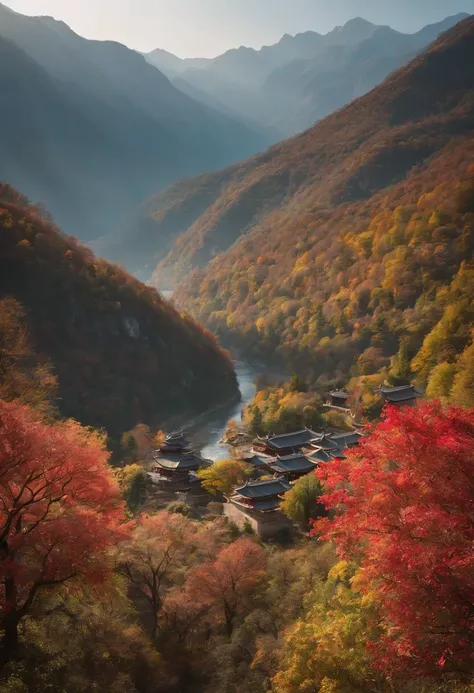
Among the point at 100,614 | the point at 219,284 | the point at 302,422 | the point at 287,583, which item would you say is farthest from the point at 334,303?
the point at 100,614

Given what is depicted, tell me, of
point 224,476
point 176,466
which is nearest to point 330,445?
point 224,476

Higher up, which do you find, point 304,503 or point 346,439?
point 304,503

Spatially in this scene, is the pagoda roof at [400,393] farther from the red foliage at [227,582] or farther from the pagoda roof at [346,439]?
the red foliage at [227,582]

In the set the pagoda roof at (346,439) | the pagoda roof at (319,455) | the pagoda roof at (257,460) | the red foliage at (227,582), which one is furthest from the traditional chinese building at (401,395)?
the red foliage at (227,582)

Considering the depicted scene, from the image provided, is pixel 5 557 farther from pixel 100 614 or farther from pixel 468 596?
pixel 468 596

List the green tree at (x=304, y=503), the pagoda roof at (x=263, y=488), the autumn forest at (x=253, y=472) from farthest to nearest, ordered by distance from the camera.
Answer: the pagoda roof at (x=263, y=488) → the green tree at (x=304, y=503) → the autumn forest at (x=253, y=472)

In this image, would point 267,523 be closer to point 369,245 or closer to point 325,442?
point 325,442
